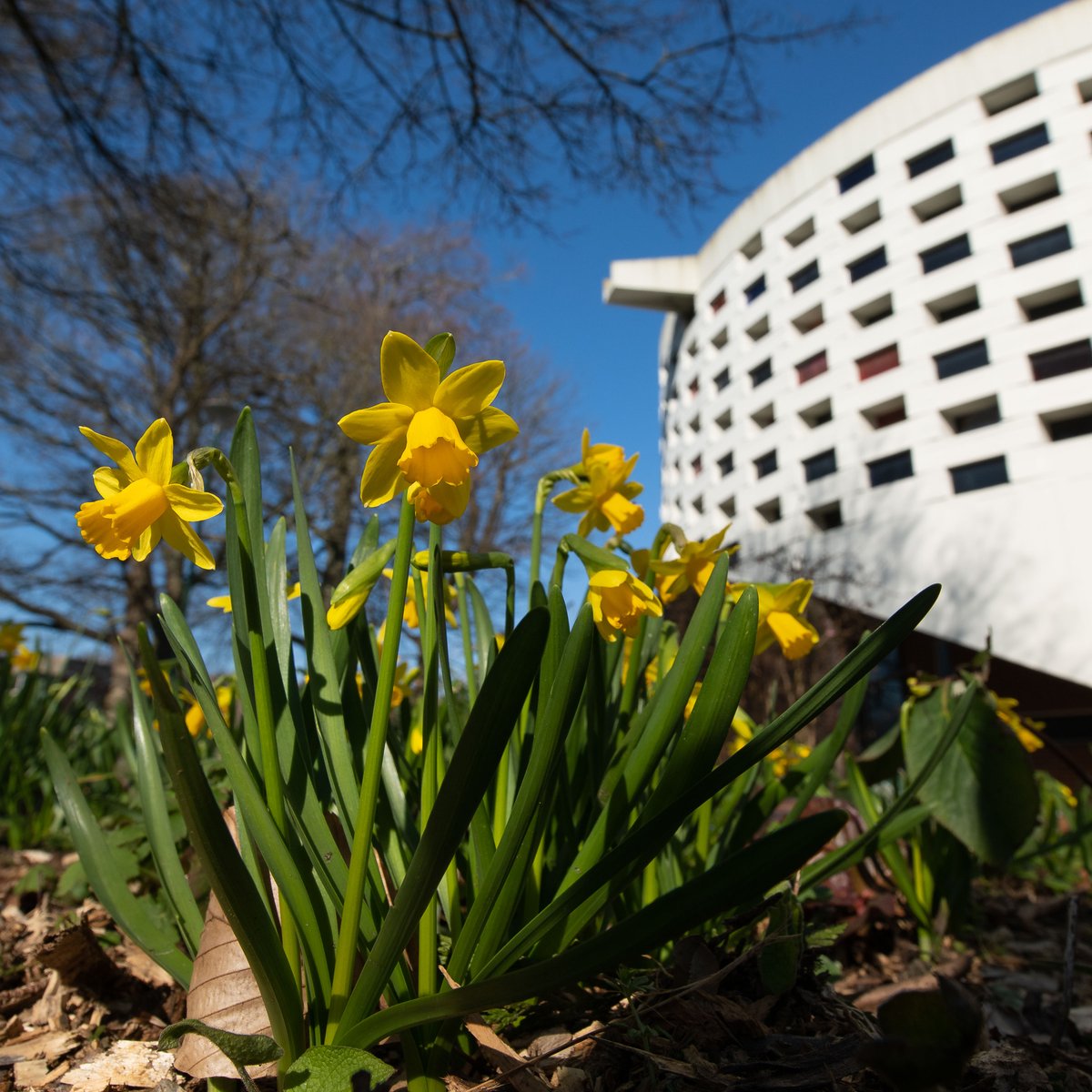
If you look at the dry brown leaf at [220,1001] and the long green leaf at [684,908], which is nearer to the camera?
the long green leaf at [684,908]

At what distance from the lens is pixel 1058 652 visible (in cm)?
1273

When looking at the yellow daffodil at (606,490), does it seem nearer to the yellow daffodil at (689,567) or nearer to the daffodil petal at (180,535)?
the yellow daffodil at (689,567)

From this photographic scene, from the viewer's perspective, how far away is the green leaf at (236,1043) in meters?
0.56

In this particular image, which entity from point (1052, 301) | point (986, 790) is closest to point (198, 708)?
point (986, 790)

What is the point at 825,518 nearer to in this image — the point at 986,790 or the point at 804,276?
the point at 804,276

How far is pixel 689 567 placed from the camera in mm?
1004

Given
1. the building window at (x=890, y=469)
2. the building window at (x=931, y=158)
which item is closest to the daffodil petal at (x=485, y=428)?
the building window at (x=890, y=469)

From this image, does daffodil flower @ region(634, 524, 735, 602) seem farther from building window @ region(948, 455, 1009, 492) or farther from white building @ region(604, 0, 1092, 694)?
building window @ region(948, 455, 1009, 492)

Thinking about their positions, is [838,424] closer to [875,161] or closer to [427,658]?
[875,161]

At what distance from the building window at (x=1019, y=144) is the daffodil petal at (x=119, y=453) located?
63.1 ft

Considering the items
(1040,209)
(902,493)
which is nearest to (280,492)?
(902,493)

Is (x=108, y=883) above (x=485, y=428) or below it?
below

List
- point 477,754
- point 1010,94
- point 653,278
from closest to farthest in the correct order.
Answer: point 477,754
point 1010,94
point 653,278

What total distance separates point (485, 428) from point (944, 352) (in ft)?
58.3
